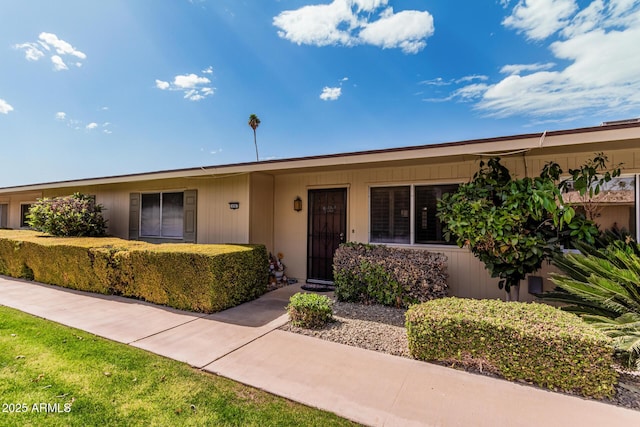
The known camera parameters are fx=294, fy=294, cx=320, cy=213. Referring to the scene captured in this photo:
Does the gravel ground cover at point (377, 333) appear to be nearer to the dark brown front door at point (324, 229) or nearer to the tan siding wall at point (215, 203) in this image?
the dark brown front door at point (324, 229)

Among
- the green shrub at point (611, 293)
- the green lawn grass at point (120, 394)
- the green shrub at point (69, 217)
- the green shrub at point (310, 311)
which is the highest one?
the green shrub at point (69, 217)

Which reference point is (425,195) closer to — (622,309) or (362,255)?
(362,255)

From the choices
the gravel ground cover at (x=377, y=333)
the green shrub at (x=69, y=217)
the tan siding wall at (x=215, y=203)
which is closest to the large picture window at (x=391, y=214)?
the gravel ground cover at (x=377, y=333)

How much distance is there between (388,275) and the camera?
4926mm

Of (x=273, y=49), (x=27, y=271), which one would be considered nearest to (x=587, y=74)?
(x=273, y=49)

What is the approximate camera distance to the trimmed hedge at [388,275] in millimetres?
Result: 4723

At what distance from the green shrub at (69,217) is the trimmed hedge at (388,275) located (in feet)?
25.4

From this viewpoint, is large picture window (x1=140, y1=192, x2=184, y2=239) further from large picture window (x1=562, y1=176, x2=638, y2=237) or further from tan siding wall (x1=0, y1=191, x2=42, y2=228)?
large picture window (x1=562, y1=176, x2=638, y2=237)

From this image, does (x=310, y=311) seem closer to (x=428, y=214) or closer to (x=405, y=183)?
(x=428, y=214)

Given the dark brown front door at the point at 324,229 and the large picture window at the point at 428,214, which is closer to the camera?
the large picture window at the point at 428,214

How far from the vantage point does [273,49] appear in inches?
374

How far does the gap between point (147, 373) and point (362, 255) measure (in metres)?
3.53

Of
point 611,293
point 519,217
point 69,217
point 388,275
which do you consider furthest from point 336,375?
point 69,217

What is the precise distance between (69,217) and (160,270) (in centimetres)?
539
